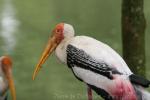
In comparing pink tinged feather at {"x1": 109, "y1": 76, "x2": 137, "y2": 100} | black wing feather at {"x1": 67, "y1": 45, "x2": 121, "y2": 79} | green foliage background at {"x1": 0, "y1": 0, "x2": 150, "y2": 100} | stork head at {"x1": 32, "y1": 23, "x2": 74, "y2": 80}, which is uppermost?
stork head at {"x1": 32, "y1": 23, "x2": 74, "y2": 80}

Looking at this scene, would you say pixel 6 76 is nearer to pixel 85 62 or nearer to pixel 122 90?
pixel 85 62

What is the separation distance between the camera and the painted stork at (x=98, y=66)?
5.33 meters

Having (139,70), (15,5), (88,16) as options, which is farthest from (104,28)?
(139,70)

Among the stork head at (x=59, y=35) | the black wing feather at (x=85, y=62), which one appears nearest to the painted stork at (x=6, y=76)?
the stork head at (x=59, y=35)

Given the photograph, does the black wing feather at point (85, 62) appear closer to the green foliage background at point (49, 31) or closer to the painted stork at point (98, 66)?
the painted stork at point (98, 66)

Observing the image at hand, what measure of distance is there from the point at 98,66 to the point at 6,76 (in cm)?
95

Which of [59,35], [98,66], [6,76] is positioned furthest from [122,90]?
[6,76]

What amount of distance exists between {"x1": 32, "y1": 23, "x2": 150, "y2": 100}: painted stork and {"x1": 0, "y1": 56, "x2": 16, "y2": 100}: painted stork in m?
0.42

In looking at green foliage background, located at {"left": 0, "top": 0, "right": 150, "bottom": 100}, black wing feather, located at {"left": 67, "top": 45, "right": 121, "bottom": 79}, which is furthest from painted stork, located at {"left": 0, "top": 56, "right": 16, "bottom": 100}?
green foliage background, located at {"left": 0, "top": 0, "right": 150, "bottom": 100}

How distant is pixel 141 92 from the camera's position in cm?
532

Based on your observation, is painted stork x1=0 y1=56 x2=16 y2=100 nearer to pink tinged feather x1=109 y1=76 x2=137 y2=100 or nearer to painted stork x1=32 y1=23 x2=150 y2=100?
painted stork x1=32 y1=23 x2=150 y2=100

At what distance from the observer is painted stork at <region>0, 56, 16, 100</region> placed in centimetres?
579

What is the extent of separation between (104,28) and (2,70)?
10.0 meters

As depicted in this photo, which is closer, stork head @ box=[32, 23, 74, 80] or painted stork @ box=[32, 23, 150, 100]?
painted stork @ box=[32, 23, 150, 100]
